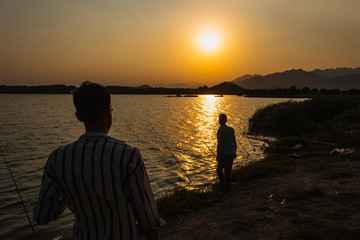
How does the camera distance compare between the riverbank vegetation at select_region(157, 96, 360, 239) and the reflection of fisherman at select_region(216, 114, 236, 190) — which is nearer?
the riverbank vegetation at select_region(157, 96, 360, 239)

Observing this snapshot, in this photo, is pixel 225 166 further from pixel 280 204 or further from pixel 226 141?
pixel 280 204

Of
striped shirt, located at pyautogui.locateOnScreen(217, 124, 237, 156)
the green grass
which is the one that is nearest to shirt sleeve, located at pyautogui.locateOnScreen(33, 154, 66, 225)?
the green grass

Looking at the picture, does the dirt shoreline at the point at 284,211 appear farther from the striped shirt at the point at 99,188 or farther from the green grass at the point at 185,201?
the striped shirt at the point at 99,188

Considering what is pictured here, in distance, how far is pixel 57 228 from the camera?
9.06 meters

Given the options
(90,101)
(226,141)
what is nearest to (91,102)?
(90,101)

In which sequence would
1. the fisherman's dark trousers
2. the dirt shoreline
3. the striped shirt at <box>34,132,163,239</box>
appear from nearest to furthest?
the striped shirt at <box>34,132,163,239</box>
the dirt shoreline
the fisherman's dark trousers

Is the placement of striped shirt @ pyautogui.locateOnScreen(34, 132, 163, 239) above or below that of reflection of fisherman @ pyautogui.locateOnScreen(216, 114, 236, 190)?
above

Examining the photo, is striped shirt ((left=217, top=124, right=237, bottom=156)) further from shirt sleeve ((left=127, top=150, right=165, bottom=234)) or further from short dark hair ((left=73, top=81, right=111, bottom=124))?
short dark hair ((left=73, top=81, right=111, bottom=124))

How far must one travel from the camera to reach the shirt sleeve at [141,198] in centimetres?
197

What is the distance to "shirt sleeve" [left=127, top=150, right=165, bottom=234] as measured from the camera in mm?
1967

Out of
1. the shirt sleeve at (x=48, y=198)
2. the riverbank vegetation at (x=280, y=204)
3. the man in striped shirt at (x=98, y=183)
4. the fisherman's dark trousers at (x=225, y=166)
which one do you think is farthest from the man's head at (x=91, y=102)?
the fisherman's dark trousers at (x=225, y=166)

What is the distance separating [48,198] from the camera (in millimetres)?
2037

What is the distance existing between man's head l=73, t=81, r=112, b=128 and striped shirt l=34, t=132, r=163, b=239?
0.52ft

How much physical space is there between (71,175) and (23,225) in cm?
953
